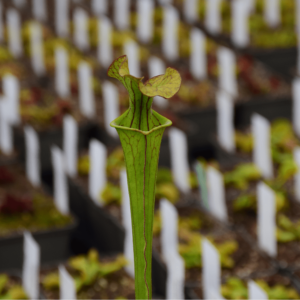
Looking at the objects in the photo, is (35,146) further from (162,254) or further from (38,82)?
(38,82)

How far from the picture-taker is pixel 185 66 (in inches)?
338

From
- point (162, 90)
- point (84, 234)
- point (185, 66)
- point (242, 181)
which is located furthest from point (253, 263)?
point (185, 66)

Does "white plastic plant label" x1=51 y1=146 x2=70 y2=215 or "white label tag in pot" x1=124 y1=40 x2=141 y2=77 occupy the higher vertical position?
"white label tag in pot" x1=124 y1=40 x2=141 y2=77

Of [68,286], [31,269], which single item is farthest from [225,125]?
[68,286]

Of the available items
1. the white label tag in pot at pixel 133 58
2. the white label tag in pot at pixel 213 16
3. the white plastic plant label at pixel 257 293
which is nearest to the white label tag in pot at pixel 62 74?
the white label tag in pot at pixel 133 58

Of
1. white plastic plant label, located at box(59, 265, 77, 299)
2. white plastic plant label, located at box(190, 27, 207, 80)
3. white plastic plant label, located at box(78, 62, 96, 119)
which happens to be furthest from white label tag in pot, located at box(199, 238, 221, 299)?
white plastic plant label, located at box(190, 27, 207, 80)

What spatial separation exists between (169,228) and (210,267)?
0.67 m

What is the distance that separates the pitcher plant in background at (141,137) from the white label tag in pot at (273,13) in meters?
7.89

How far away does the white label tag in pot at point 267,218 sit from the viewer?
4.45 metres

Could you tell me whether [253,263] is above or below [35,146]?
below

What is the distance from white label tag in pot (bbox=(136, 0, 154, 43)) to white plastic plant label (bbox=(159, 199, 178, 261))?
5.38 metres

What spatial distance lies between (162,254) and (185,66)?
4530 millimetres

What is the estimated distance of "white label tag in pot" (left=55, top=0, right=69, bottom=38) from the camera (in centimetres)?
957

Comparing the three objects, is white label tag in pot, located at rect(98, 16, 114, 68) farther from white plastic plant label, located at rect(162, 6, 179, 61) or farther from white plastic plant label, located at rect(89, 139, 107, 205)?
white plastic plant label, located at rect(89, 139, 107, 205)
